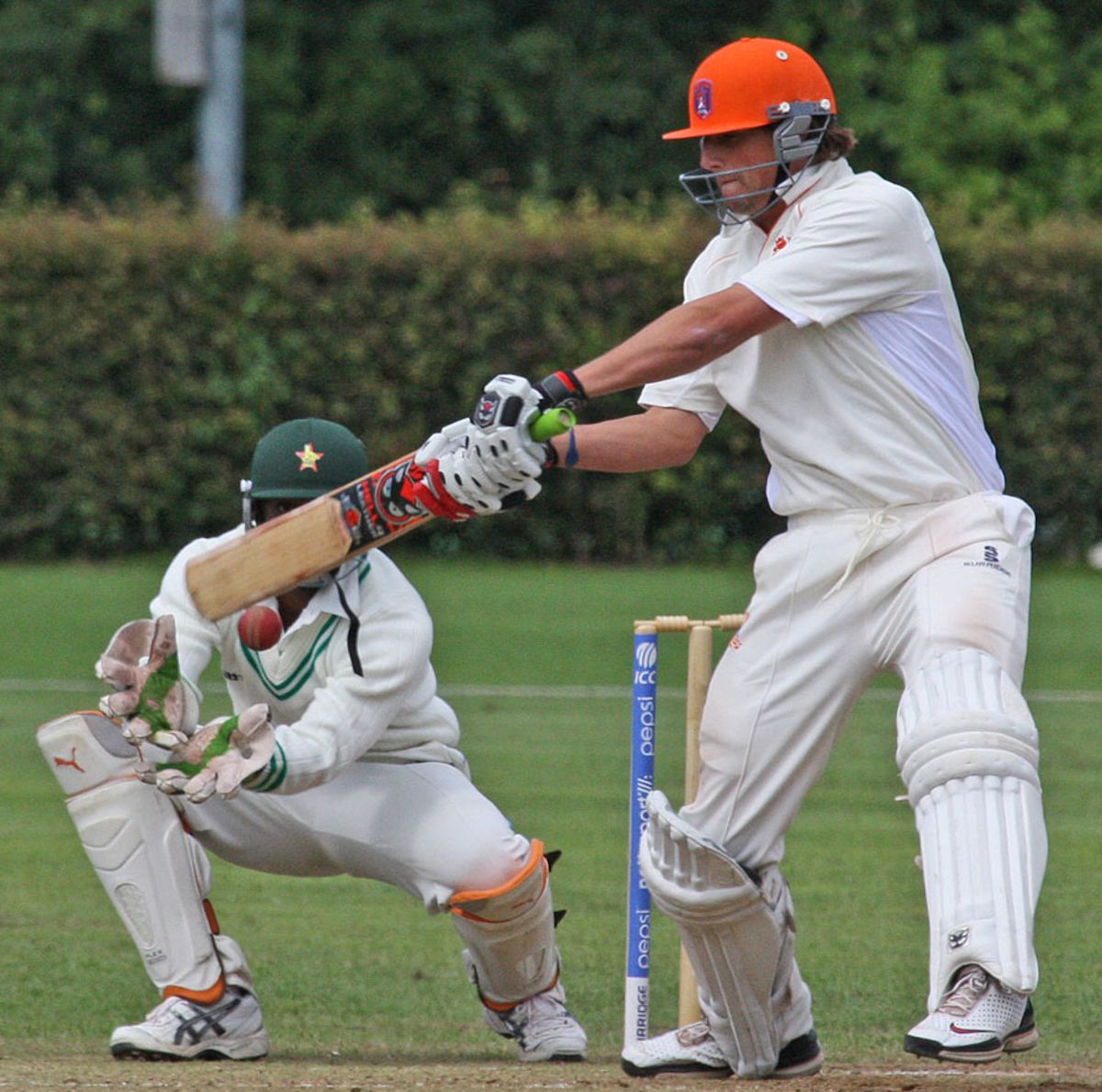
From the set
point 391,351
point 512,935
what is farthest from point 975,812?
point 391,351

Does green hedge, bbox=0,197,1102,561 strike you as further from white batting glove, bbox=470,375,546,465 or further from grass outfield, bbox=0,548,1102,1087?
white batting glove, bbox=470,375,546,465

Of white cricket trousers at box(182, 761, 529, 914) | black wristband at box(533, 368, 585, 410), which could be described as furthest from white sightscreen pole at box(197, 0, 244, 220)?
black wristband at box(533, 368, 585, 410)

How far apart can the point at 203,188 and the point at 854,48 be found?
381 inches

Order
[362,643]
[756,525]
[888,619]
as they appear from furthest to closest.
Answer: [756,525] < [362,643] < [888,619]

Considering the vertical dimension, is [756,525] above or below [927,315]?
below

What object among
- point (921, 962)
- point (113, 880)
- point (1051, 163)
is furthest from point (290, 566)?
point (1051, 163)

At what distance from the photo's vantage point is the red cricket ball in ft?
15.4

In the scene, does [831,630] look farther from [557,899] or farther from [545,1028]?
[557,899]

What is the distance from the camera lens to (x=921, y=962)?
599cm

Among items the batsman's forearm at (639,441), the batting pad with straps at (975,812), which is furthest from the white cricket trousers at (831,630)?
the batsman's forearm at (639,441)

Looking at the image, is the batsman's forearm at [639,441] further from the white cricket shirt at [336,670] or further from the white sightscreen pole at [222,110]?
the white sightscreen pole at [222,110]

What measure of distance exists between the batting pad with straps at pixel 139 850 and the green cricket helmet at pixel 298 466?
0.62m

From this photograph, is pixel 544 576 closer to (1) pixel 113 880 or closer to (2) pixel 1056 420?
(2) pixel 1056 420

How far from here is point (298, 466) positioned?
15.8 ft
